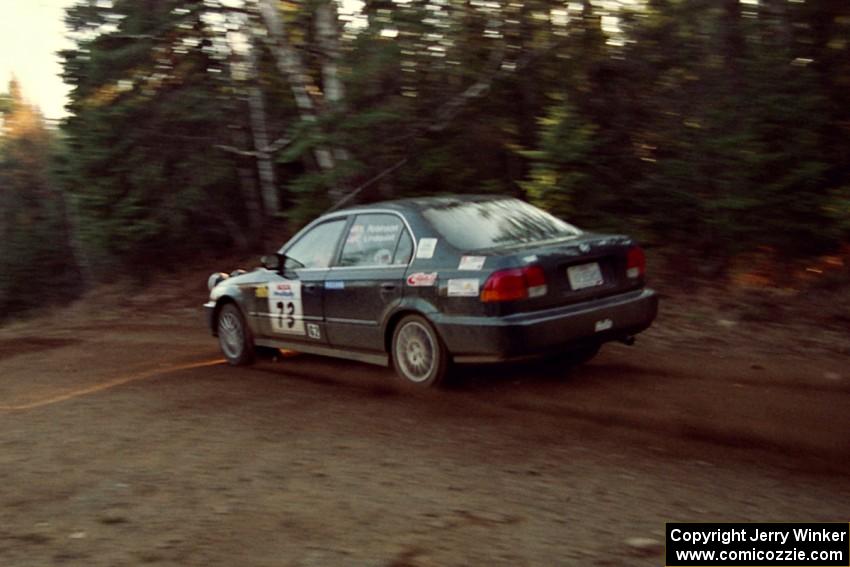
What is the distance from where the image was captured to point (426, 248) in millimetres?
7145

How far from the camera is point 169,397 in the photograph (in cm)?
769

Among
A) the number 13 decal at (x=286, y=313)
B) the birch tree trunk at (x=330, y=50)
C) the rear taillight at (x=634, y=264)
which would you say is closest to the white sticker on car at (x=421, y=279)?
the rear taillight at (x=634, y=264)

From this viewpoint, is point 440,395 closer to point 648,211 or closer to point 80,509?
point 80,509

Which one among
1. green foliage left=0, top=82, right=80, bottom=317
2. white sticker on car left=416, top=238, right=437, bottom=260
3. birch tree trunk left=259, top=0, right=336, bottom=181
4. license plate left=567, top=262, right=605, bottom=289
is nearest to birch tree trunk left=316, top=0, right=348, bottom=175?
birch tree trunk left=259, top=0, right=336, bottom=181

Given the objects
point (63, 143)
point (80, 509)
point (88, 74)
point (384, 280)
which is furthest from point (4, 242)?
point (80, 509)

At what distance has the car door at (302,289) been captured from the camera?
26.8 ft

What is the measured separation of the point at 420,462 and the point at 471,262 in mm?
1928

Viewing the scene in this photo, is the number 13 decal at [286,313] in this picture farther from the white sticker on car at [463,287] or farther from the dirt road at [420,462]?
the white sticker on car at [463,287]

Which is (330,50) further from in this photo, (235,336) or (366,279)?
(366,279)

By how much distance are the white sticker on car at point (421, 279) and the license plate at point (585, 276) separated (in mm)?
1045

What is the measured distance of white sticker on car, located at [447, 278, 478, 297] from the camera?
6.65 m

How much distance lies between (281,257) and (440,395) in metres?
2.49

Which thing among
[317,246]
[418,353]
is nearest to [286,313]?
[317,246]

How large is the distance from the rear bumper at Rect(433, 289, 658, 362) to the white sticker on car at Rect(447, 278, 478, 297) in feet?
0.59
